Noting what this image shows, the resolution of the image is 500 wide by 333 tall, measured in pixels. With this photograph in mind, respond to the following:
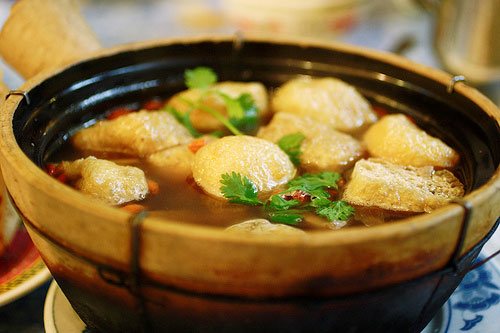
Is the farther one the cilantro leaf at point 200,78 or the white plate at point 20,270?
the cilantro leaf at point 200,78

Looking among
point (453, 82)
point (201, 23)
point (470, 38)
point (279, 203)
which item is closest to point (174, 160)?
point (279, 203)

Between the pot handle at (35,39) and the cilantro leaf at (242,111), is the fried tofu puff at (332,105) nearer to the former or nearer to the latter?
the cilantro leaf at (242,111)

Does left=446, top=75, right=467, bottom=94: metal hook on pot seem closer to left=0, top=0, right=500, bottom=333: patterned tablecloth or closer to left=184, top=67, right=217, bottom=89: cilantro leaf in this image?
left=184, top=67, right=217, bottom=89: cilantro leaf

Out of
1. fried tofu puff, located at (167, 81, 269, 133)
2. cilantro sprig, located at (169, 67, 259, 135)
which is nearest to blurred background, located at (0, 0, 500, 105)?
fried tofu puff, located at (167, 81, 269, 133)

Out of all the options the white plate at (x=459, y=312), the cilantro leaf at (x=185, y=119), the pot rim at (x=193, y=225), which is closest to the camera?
the pot rim at (x=193, y=225)

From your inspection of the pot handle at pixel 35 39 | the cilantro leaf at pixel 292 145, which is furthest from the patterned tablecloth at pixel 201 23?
the cilantro leaf at pixel 292 145

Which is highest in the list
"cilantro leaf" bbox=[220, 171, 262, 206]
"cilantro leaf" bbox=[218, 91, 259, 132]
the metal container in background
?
the metal container in background
